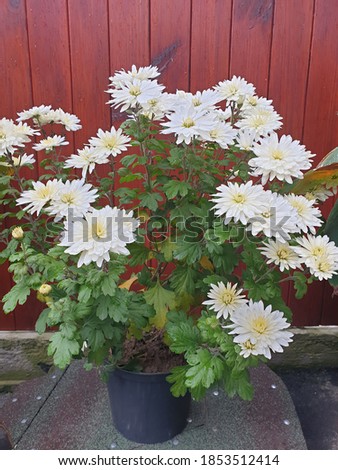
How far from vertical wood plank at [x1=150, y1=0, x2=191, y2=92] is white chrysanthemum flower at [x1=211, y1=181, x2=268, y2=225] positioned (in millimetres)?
1007

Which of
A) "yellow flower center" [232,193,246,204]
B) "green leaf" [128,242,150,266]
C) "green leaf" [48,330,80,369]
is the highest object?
"yellow flower center" [232,193,246,204]

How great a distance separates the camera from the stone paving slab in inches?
67.6

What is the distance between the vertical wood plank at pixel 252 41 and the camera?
197 cm

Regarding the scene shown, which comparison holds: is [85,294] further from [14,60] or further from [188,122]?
[14,60]

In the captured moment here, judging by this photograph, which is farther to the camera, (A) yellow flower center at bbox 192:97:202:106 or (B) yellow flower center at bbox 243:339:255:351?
(A) yellow flower center at bbox 192:97:202:106

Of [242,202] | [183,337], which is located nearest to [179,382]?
[183,337]

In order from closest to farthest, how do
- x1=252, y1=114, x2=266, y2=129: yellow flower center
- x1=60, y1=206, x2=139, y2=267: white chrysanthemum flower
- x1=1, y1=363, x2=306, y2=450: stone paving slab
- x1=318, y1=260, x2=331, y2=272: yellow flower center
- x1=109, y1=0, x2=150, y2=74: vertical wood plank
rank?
x1=60, y1=206, x2=139, y2=267: white chrysanthemum flower, x1=318, y1=260, x2=331, y2=272: yellow flower center, x1=252, y1=114, x2=266, y2=129: yellow flower center, x1=1, y1=363, x2=306, y2=450: stone paving slab, x1=109, y1=0, x2=150, y2=74: vertical wood plank

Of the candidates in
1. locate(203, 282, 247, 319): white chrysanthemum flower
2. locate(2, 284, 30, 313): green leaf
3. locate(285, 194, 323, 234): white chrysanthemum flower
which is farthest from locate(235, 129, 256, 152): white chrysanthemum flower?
locate(2, 284, 30, 313): green leaf

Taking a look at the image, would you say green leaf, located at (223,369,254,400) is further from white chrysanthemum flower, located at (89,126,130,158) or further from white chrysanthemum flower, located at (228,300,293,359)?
white chrysanthemum flower, located at (89,126,130,158)

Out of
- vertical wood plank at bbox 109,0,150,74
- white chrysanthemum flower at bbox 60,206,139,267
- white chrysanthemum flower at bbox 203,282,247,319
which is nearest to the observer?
white chrysanthemum flower at bbox 60,206,139,267

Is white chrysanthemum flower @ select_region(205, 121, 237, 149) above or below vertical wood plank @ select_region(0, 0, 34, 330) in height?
below
